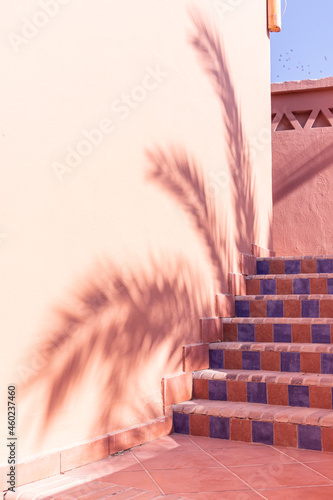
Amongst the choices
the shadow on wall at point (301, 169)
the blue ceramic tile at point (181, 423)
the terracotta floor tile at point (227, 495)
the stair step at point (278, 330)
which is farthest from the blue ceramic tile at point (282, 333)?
the shadow on wall at point (301, 169)

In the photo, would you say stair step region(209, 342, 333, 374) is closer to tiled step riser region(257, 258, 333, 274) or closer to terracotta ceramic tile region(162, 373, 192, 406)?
terracotta ceramic tile region(162, 373, 192, 406)

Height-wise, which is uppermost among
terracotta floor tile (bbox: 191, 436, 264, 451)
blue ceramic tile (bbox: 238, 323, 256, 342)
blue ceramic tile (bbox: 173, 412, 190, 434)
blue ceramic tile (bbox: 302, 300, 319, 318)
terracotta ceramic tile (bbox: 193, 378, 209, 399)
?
blue ceramic tile (bbox: 302, 300, 319, 318)

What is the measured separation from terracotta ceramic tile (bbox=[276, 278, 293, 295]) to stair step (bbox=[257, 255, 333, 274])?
1.29 feet

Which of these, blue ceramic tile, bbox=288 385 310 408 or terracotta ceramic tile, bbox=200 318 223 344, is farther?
terracotta ceramic tile, bbox=200 318 223 344

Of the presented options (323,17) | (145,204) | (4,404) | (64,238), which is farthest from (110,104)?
(323,17)

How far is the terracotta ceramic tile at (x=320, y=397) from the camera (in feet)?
9.93

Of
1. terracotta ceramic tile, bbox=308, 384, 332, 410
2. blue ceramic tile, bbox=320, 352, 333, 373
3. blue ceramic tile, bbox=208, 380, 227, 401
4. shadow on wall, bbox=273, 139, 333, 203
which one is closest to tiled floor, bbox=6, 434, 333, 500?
terracotta ceramic tile, bbox=308, 384, 332, 410

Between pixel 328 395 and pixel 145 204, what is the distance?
57.6 inches

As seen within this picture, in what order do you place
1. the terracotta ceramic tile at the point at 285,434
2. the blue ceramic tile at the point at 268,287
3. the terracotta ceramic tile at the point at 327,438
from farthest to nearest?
the blue ceramic tile at the point at 268,287
the terracotta ceramic tile at the point at 285,434
the terracotta ceramic tile at the point at 327,438

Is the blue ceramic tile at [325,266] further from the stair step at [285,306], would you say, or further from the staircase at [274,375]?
the stair step at [285,306]

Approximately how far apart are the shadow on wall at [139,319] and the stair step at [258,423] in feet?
0.71

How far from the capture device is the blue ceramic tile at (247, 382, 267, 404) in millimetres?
3238

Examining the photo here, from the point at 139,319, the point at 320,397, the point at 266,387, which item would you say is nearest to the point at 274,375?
the point at 266,387

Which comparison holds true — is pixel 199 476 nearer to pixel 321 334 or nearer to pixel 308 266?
pixel 321 334
